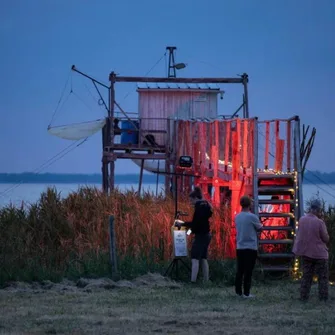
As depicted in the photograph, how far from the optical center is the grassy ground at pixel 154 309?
12.2m

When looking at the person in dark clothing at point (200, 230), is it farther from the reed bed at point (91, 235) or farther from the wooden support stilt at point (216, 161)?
the wooden support stilt at point (216, 161)

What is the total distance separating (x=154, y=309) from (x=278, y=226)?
20.9 feet

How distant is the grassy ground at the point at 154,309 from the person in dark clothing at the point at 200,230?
1.56 ft

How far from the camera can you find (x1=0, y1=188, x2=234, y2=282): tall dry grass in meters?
18.9

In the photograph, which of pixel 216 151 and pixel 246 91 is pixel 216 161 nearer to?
pixel 216 151

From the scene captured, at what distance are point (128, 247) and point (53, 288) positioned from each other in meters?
4.58

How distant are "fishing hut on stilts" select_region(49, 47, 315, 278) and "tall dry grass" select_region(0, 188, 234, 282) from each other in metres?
0.95

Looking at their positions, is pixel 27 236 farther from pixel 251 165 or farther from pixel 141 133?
pixel 141 133

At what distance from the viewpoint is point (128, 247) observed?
21031mm

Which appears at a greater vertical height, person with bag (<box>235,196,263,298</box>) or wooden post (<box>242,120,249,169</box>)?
wooden post (<box>242,120,249,169</box>)

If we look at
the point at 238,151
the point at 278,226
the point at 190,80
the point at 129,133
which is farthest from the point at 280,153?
the point at 190,80

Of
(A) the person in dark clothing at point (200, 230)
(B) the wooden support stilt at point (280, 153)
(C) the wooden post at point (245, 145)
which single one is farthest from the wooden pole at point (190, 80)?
(A) the person in dark clothing at point (200, 230)

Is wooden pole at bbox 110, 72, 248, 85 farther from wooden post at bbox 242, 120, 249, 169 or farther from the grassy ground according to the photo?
the grassy ground

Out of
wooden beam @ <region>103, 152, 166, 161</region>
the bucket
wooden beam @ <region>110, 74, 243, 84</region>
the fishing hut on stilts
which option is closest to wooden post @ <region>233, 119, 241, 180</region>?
the fishing hut on stilts
